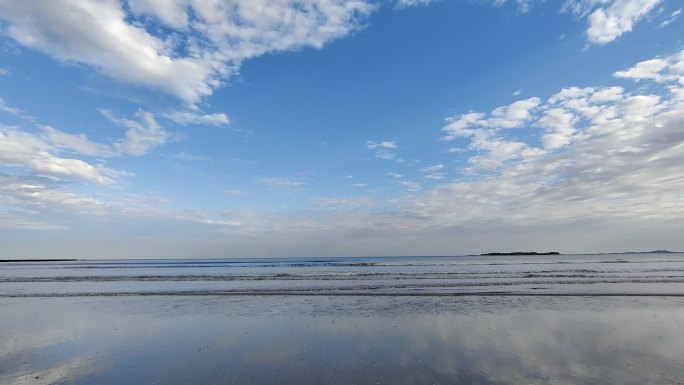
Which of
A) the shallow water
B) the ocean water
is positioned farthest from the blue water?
the shallow water

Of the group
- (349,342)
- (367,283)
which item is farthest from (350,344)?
(367,283)

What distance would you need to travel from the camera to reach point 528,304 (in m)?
21.6

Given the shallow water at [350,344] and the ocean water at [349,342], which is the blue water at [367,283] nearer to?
the ocean water at [349,342]

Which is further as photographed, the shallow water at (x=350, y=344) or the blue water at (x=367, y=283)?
→ the blue water at (x=367, y=283)

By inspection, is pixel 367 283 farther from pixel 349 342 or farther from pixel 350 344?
pixel 350 344

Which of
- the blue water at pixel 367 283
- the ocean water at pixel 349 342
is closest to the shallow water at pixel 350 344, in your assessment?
the ocean water at pixel 349 342

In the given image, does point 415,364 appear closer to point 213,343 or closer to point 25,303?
point 213,343

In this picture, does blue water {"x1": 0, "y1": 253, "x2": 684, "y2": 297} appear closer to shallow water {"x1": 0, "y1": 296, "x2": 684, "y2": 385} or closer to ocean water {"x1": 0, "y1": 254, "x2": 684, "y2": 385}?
ocean water {"x1": 0, "y1": 254, "x2": 684, "y2": 385}

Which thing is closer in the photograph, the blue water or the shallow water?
the shallow water

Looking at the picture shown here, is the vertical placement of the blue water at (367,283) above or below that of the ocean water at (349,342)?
above

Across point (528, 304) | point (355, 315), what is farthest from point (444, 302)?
point (355, 315)

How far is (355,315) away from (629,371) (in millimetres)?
11105

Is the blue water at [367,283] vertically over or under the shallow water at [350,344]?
over

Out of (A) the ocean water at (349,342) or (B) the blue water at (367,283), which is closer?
(A) the ocean water at (349,342)
